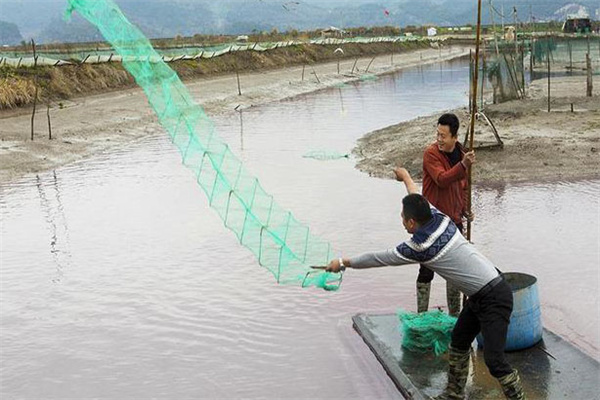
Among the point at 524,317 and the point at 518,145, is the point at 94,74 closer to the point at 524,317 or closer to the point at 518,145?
the point at 518,145

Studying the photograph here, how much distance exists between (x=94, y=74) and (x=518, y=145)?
2225cm

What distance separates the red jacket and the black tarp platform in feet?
3.61

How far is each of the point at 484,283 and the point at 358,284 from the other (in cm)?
359

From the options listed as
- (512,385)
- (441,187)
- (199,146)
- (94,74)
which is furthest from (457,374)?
(94,74)

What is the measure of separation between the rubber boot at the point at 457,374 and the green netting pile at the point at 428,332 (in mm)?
686

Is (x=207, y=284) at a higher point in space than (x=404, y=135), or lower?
lower

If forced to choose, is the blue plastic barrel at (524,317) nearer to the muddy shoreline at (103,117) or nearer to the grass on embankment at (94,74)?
the muddy shoreline at (103,117)

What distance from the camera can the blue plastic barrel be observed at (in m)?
5.48

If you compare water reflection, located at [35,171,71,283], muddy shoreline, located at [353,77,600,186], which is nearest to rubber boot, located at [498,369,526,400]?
water reflection, located at [35,171,71,283]

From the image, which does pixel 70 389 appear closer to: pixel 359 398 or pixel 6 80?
pixel 359 398

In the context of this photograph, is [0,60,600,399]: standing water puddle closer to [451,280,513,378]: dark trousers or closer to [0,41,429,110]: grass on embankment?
[451,280,513,378]: dark trousers

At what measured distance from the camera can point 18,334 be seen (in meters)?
7.07

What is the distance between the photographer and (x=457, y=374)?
16.1 ft

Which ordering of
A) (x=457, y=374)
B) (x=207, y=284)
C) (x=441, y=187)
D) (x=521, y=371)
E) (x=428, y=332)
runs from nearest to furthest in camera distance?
(x=457, y=374)
(x=521, y=371)
(x=441, y=187)
(x=428, y=332)
(x=207, y=284)
